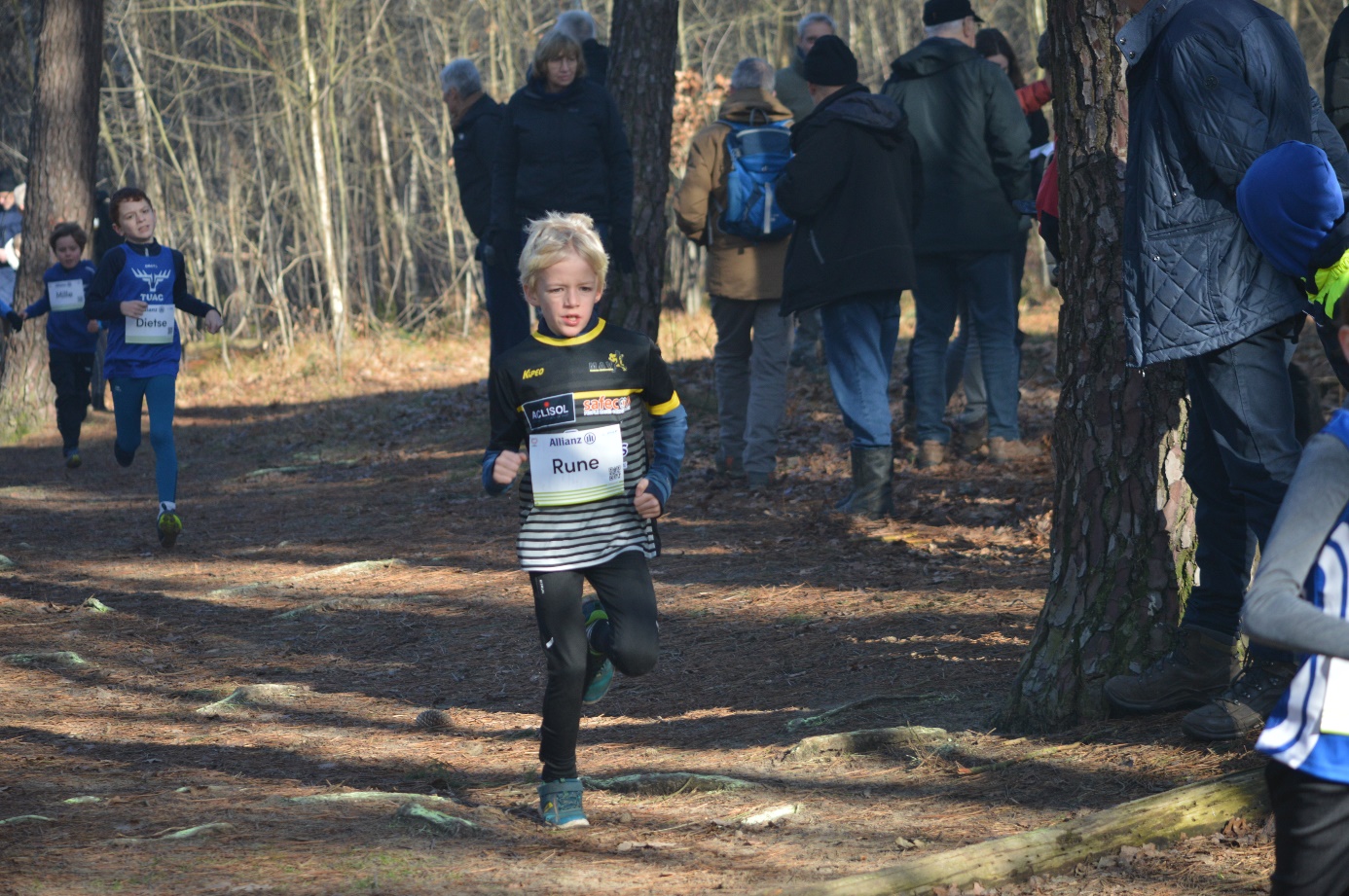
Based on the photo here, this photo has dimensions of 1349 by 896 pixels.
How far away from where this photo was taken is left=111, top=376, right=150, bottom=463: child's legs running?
9.17 m

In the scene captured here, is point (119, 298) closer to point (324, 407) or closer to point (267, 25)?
point (324, 407)

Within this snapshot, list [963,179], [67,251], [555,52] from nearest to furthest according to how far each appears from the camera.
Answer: [963,179], [555,52], [67,251]

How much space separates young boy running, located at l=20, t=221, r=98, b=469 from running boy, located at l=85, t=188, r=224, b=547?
385 cm

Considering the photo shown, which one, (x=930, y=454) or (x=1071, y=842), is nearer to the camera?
(x=1071, y=842)

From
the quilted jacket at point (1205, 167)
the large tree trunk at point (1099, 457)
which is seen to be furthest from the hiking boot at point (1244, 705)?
the quilted jacket at point (1205, 167)

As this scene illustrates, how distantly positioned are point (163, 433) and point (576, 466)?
558 cm

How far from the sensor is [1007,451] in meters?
9.40

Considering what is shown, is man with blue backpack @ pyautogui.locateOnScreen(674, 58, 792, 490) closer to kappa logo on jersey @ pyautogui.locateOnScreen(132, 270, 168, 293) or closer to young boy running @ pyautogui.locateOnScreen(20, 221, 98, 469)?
kappa logo on jersey @ pyautogui.locateOnScreen(132, 270, 168, 293)

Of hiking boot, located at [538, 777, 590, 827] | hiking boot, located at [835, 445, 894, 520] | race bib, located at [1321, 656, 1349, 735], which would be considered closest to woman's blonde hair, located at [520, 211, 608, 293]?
hiking boot, located at [538, 777, 590, 827]

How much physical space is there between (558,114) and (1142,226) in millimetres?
6318

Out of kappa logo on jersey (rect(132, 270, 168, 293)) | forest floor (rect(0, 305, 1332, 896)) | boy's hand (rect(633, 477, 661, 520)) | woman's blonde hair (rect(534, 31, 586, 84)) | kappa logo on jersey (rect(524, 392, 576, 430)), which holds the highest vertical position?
woman's blonde hair (rect(534, 31, 586, 84))

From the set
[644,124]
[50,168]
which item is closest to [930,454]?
[644,124]

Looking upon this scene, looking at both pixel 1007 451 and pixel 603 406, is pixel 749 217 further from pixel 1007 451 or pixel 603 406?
pixel 603 406

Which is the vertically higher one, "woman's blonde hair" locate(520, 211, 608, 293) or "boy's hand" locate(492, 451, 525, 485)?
"woman's blonde hair" locate(520, 211, 608, 293)
